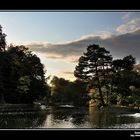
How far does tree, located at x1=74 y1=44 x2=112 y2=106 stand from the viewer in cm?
199

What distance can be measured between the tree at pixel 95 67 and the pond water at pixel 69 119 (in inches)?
6.2

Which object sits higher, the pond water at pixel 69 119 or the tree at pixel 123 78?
the tree at pixel 123 78

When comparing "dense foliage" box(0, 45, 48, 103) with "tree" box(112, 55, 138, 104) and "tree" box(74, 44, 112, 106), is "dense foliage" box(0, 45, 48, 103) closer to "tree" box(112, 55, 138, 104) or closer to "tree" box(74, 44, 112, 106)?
"tree" box(74, 44, 112, 106)

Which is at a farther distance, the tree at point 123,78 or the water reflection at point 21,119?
the tree at point 123,78

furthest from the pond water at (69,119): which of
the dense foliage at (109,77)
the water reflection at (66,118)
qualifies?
the dense foliage at (109,77)

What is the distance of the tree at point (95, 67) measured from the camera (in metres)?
1.99

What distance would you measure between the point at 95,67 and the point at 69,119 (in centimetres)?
42

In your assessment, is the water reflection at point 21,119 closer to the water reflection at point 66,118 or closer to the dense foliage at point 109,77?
the water reflection at point 66,118

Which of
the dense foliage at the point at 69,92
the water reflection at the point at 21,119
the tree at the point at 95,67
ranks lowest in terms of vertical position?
the water reflection at the point at 21,119
